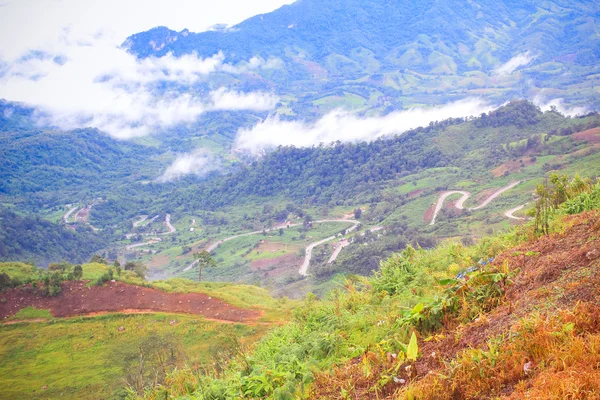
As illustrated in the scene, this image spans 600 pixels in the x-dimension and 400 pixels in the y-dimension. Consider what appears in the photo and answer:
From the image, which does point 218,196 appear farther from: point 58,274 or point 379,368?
point 379,368

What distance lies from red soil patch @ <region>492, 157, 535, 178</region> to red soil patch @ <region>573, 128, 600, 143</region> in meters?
12.1

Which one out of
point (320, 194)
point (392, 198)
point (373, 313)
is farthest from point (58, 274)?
point (320, 194)

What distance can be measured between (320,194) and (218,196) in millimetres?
47267

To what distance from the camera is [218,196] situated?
168 metres

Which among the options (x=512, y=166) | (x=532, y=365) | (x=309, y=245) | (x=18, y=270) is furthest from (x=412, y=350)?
(x=512, y=166)

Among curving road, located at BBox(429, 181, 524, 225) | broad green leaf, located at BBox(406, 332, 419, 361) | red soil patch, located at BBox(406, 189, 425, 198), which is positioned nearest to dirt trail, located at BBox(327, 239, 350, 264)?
curving road, located at BBox(429, 181, 524, 225)

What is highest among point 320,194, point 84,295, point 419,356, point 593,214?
point 593,214

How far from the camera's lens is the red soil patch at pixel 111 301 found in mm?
28391

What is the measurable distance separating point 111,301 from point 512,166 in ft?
325

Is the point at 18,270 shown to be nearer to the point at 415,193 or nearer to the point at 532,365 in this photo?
the point at 532,365

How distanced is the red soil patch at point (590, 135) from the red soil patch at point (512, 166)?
12.1 metres

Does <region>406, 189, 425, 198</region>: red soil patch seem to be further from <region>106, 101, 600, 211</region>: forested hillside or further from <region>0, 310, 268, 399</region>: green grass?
<region>0, 310, 268, 399</region>: green grass

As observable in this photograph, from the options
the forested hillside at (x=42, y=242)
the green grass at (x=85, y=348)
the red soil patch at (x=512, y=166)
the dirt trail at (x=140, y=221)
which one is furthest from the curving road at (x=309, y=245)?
the dirt trail at (x=140, y=221)

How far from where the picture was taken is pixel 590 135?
94.4 meters
